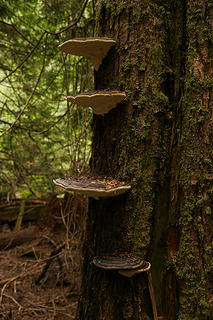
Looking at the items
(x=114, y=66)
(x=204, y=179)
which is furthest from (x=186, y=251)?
(x=114, y=66)

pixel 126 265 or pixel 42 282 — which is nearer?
pixel 126 265

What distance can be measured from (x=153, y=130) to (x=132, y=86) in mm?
417

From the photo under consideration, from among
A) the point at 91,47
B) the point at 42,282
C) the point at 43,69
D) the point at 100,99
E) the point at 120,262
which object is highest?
the point at 43,69

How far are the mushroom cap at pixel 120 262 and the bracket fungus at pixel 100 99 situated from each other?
122 cm

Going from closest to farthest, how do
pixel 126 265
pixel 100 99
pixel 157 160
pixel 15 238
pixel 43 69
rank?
1. pixel 126 265
2. pixel 100 99
3. pixel 157 160
4. pixel 43 69
5. pixel 15 238

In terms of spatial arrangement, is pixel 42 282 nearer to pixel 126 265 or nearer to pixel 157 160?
pixel 126 265

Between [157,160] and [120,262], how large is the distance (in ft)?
2.81

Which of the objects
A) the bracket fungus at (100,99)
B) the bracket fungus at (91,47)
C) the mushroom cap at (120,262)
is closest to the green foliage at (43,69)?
the bracket fungus at (91,47)

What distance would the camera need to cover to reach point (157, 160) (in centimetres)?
213

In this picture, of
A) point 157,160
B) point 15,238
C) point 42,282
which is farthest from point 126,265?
point 15,238

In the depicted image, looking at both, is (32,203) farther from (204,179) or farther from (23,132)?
(204,179)

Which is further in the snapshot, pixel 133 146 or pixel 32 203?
pixel 32 203

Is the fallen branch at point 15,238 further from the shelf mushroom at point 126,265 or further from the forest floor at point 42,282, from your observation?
the shelf mushroom at point 126,265

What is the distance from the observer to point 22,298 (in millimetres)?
4125
